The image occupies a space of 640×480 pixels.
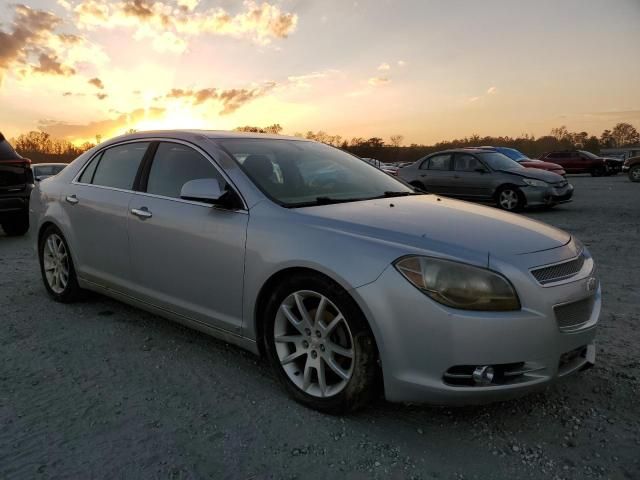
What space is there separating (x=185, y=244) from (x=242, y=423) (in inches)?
47.2

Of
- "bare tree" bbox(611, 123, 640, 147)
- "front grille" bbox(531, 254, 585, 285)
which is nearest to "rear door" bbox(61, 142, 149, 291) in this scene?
"front grille" bbox(531, 254, 585, 285)

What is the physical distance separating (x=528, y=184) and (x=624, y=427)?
9.51 m

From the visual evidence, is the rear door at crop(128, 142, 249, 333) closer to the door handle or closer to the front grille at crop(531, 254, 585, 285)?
the door handle

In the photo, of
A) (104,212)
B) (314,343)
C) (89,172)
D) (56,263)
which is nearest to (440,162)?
(89,172)

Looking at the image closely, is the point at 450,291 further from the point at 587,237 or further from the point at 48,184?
the point at 587,237

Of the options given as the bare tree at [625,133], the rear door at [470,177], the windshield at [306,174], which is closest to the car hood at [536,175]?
the rear door at [470,177]

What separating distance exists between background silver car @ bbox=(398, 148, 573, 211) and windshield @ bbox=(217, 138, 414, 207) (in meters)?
7.41

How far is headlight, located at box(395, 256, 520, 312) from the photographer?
2250 mm

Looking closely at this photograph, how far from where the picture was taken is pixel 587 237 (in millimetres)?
7859

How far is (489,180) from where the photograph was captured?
11695 mm

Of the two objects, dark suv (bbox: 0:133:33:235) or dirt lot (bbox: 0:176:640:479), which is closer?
dirt lot (bbox: 0:176:640:479)

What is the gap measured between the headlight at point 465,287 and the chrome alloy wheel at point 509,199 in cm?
968

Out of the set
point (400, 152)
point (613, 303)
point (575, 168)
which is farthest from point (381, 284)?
point (400, 152)

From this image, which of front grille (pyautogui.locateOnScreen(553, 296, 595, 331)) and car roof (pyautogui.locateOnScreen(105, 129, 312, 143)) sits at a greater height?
car roof (pyautogui.locateOnScreen(105, 129, 312, 143))
